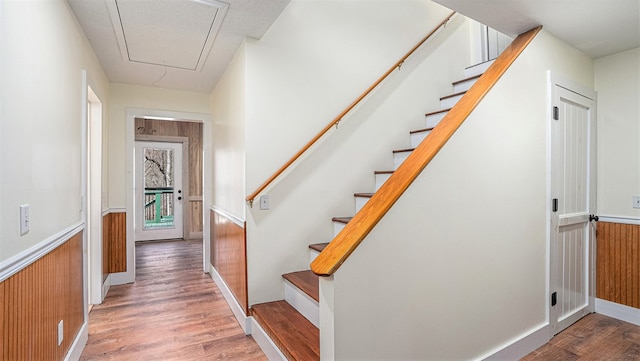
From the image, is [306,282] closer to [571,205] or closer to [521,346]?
[521,346]

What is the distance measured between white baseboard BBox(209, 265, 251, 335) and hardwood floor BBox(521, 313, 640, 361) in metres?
2.02

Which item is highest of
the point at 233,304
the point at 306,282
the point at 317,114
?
the point at 317,114

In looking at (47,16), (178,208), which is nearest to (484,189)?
(47,16)

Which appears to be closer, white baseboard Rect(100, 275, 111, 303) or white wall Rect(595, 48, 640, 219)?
white wall Rect(595, 48, 640, 219)

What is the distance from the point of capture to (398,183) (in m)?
1.66

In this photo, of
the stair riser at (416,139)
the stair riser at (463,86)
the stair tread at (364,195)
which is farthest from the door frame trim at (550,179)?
the stair tread at (364,195)

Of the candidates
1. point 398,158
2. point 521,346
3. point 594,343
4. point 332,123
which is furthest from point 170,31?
point 594,343

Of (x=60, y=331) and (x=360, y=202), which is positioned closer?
(x=60, y=331)

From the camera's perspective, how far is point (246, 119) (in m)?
2.55

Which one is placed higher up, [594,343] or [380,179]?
[380,179]

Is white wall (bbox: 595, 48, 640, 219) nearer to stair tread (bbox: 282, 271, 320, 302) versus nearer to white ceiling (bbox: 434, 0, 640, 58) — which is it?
white ceiling (bbox: 434, 0, 640, 58)

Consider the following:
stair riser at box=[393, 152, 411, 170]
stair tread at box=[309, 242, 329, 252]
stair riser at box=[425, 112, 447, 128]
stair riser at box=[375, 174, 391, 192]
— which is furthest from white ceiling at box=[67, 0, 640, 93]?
stair tread at box=[309, 242, 329, 252]

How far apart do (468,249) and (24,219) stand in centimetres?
227

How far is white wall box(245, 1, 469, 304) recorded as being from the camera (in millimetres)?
2602
